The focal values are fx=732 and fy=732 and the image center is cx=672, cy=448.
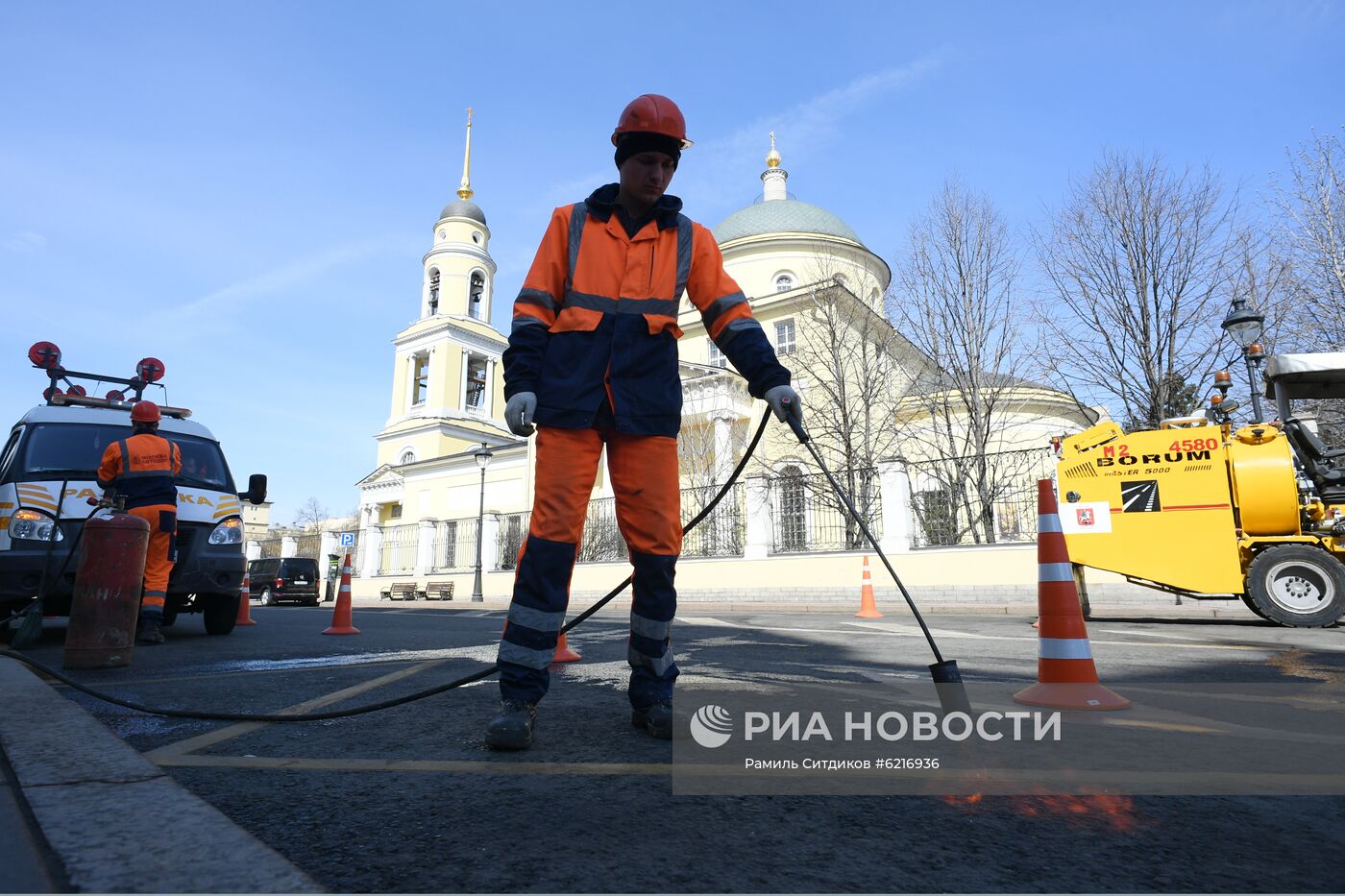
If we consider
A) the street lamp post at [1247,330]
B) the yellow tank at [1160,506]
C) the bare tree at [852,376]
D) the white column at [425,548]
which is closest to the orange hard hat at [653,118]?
the yellow tank at [1160,506]

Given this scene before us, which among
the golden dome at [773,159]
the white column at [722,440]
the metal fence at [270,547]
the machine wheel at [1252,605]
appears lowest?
the machine wheel at [1252,605]

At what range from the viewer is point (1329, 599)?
7.36 meters

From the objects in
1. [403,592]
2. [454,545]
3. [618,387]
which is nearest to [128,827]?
[618,387]

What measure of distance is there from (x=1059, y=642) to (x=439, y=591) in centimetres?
2417

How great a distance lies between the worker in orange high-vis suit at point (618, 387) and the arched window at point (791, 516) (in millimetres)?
15351

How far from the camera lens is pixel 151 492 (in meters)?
5.70

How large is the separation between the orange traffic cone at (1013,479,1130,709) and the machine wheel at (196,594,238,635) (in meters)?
6.99

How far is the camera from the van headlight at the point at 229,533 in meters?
6.60

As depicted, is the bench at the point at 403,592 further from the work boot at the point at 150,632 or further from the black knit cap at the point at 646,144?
the black knit cap at the point at 646,144

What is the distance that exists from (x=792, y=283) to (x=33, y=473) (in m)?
31.2

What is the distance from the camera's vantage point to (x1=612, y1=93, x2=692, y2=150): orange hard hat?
8.94 feet

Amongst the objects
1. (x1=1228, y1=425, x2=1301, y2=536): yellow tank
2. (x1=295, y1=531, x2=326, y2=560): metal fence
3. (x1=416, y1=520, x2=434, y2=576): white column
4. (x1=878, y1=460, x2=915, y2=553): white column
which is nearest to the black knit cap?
(x1=1228, y1=425, x2=1301, y2=536): yellow tank

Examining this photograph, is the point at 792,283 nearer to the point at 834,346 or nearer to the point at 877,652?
the point at 834,346

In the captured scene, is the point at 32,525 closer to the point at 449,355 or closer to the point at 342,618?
the point at 342,618
